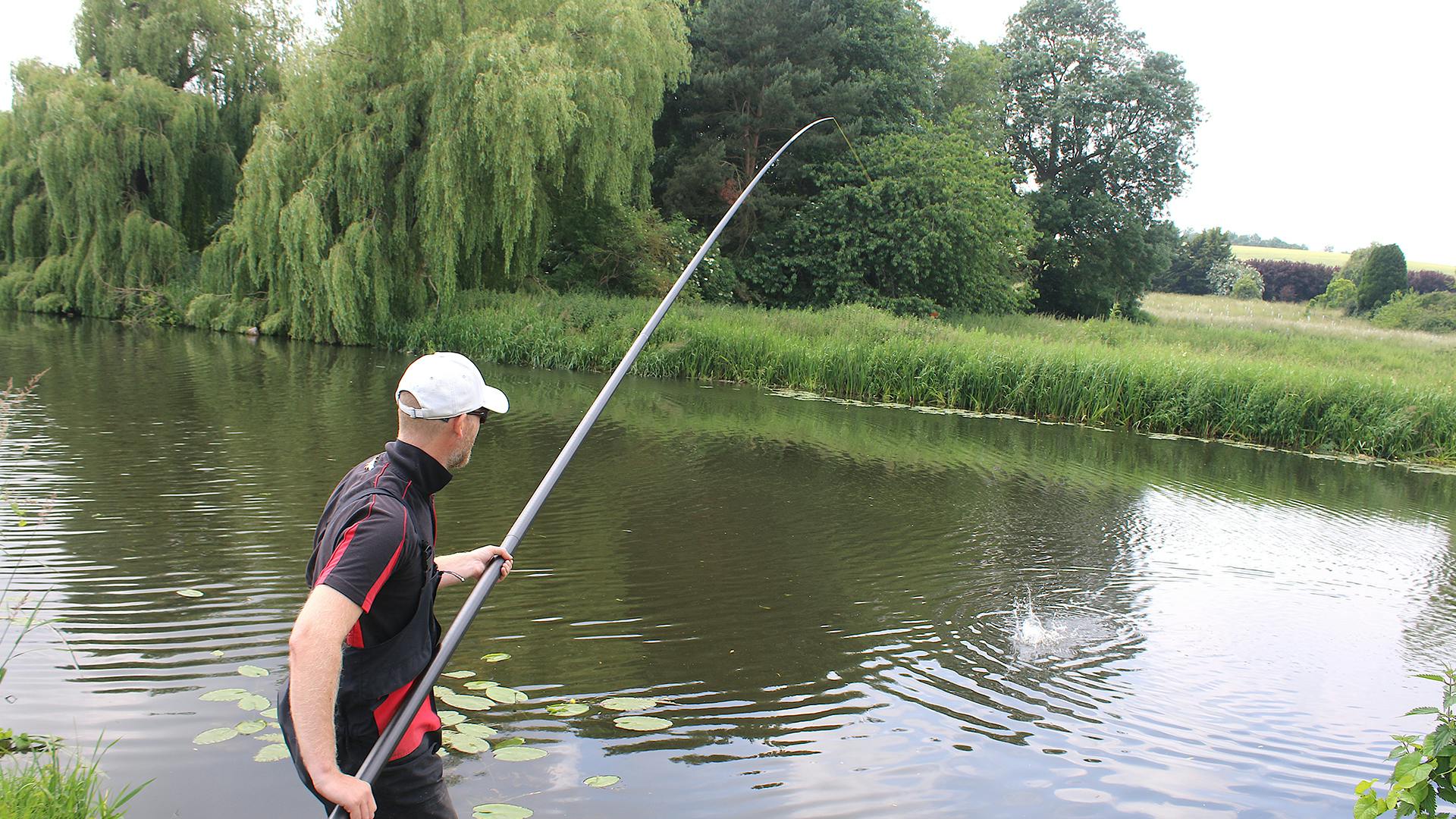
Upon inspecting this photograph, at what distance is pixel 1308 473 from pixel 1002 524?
609cm

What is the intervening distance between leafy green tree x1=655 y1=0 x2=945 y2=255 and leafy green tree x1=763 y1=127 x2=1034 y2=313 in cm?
106

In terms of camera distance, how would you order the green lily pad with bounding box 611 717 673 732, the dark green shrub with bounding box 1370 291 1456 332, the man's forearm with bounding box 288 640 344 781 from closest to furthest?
the man's forearm with bounding box 288 640 344 781
the green lily pad with bounding box 611 717 673 732
the dark green shrub with bounding box 1370 291 1456 332

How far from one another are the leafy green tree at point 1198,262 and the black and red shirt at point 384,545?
226 feet

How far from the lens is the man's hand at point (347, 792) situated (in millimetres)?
2012

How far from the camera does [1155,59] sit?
35938mm

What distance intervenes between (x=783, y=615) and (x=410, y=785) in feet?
11.1

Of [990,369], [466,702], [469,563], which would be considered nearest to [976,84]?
[990,369]

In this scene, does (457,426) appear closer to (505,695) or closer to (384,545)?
(384,545)

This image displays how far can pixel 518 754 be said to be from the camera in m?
3.69

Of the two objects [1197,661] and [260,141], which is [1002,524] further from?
[260,141]

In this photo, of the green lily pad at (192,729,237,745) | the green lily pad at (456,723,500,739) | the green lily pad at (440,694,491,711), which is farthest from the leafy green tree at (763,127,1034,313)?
the green lily pad at (192,729,237,745)

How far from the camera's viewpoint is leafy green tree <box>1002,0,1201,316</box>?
35.4 meters

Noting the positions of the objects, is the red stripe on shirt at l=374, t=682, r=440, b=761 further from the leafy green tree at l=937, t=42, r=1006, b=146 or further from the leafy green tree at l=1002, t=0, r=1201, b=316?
the leafy green tree at l=1002, t=0, r=1201, b=316

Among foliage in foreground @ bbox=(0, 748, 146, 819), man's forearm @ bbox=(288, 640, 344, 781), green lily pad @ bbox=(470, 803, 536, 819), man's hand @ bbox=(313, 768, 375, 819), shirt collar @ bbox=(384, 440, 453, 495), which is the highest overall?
shirt collar @ bbox=(384, 440, 453, 495)
